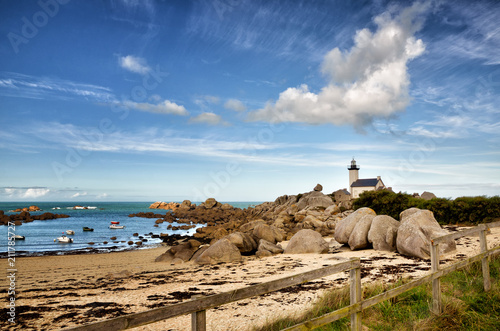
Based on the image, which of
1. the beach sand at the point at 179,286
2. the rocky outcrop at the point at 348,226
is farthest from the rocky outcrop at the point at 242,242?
the rocky outcrop at the point at 348,226

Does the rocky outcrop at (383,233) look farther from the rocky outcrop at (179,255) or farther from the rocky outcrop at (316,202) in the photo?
the rocky outcrop at (316,202)

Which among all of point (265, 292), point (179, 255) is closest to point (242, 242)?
point (179, 255)

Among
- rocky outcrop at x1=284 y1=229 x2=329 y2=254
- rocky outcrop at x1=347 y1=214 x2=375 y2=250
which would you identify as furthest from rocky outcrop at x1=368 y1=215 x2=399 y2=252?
rocky outcrop at x1=284 y1=229 x2=329 y2=254

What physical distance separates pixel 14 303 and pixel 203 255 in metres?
8.55

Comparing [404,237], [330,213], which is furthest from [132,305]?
[330,213]

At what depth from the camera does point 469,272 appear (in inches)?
327

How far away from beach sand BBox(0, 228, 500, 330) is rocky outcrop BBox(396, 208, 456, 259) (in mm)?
423

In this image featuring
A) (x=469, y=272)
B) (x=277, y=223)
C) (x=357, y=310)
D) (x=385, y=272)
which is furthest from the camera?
(x=277, y=223)

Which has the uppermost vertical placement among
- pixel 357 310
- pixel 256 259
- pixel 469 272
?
pixel 357 310

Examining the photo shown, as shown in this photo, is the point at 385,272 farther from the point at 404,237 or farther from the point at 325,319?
the point at 325,319

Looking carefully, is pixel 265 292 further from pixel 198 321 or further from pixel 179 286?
pixel 179 286

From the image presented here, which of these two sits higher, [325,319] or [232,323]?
[325,319]

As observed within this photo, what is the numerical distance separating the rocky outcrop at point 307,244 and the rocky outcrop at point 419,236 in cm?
412

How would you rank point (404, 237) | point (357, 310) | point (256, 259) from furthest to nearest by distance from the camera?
1. point (256, 259)
2. point (404, 237)
3. point (357, 310)
